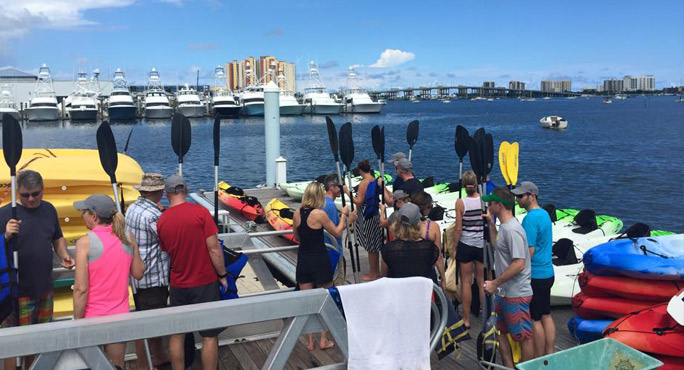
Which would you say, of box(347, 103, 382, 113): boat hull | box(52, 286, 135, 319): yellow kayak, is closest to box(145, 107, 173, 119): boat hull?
box(347, 103, 382, 113): boat hull

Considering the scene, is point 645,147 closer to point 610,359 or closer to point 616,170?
point 616,170

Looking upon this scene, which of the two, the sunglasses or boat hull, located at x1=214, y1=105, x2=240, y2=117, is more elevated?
boat hull, located at x1=214, y1=105, x2=240, y2=117

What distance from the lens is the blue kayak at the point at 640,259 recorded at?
5723 mm

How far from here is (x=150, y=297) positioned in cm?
471

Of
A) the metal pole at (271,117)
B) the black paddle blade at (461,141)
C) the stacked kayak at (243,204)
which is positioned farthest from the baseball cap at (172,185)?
the metal pole at (271,117)

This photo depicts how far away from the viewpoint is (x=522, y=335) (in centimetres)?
491

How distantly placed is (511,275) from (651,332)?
55.7 inches

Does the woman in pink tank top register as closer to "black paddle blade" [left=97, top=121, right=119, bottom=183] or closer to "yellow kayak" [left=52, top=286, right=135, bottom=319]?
"black paddle blade" [left=97, top=121, right=119, bottom=183]

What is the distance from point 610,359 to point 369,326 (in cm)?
195

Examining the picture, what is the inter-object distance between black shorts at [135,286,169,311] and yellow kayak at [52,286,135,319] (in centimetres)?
103

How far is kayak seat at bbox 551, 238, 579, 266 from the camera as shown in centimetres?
858

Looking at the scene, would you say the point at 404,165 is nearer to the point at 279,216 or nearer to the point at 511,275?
the point at 511,275

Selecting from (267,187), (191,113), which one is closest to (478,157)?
(267,187)

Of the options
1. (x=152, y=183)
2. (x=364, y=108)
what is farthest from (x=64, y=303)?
(x=364, y=108)
